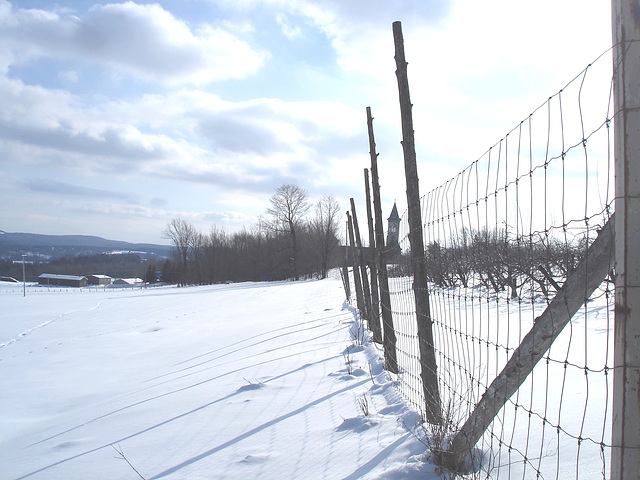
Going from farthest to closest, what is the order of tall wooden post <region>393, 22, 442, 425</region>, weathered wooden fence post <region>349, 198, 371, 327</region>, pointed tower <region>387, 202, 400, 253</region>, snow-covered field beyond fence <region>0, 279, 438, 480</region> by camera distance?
weathered wooden fence post <region>349, 198, 371, 327</region> < pointed tower <region>387, 202, 400, 253</region> < tall wooden post <region>393, 22, 442, 425</region> < snow-covered field beyond fence <region>0, 279, 438, 480</region>

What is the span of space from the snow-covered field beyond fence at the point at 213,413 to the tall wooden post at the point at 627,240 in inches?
55.9

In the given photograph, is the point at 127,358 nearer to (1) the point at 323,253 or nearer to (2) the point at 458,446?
(2) the point at 458,446

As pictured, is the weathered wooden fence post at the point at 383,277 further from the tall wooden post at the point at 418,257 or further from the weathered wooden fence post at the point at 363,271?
the weathered wooden fence post at the point at 363,271

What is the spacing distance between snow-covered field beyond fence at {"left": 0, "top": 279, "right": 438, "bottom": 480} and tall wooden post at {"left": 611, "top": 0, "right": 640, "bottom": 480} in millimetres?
1421

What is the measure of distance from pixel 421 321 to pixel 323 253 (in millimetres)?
54731

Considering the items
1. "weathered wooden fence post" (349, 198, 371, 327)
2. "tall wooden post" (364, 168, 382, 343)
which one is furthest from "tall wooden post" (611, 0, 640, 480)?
"weathered wooden fence post" (349, 198, 371, 327)

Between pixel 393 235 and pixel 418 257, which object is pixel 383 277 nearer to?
pixel 418 257

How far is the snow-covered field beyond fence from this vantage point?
321 centimetres

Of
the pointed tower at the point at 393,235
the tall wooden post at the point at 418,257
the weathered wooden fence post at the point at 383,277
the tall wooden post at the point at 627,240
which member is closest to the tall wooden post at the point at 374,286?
the pointed tower at the point at 393,235

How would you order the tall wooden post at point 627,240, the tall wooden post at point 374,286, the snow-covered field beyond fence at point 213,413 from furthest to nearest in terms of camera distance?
the tall wooden post at point 374,286, the snow-covered field beyond fence at point 213,413, the tall wooden post at point 627,240

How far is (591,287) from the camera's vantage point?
178cm

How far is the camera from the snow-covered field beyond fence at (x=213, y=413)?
3.21 meters

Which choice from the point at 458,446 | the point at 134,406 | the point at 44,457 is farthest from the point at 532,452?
the point at 134,406

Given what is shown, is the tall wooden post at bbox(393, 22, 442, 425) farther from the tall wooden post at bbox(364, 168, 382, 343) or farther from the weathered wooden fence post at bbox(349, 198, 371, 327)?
the weathered wooden fence post at bbox(349, 198, 371, 327)
